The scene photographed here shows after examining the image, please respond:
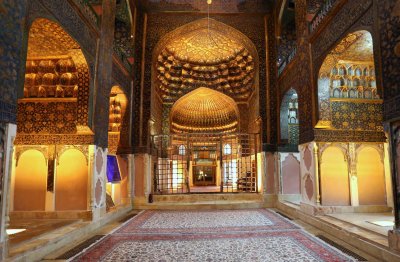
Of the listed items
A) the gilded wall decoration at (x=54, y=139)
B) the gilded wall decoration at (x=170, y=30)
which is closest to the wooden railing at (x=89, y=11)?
the gilded wall decoration at (x=54, y=139)

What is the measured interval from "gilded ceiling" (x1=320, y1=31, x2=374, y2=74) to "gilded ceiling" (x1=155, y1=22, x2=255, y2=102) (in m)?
5.32

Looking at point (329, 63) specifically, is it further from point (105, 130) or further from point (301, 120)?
point (105, 130)

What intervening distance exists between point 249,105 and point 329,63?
20.9 ft

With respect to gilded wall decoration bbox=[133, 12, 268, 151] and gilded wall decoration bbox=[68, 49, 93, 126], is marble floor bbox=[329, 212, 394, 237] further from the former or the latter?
gilded wall decoration bbox=[68, 49, 93, 126]

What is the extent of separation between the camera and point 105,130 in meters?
6.84

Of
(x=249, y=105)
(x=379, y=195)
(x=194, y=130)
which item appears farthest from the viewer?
(x=194, y=130)

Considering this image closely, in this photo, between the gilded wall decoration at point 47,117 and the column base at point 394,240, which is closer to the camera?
the column base at point 394,240

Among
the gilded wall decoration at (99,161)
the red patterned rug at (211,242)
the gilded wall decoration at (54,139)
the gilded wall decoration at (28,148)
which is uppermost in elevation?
the gilded wall decoration at (54,139)

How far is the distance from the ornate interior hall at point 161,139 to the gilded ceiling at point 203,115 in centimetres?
290

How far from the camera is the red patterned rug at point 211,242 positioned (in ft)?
13.4

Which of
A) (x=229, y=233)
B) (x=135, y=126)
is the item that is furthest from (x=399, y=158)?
(x=135, y=126)

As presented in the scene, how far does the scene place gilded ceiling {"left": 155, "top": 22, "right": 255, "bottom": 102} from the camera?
464 inches

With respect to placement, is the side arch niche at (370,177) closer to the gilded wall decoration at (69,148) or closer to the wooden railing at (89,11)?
the gilded wall decoration at (69,148)

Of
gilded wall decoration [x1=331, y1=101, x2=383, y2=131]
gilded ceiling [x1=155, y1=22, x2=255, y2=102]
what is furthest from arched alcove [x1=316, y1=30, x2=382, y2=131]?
gilded ceiling [x1=155, y1=22, x2=255, y2=102]
